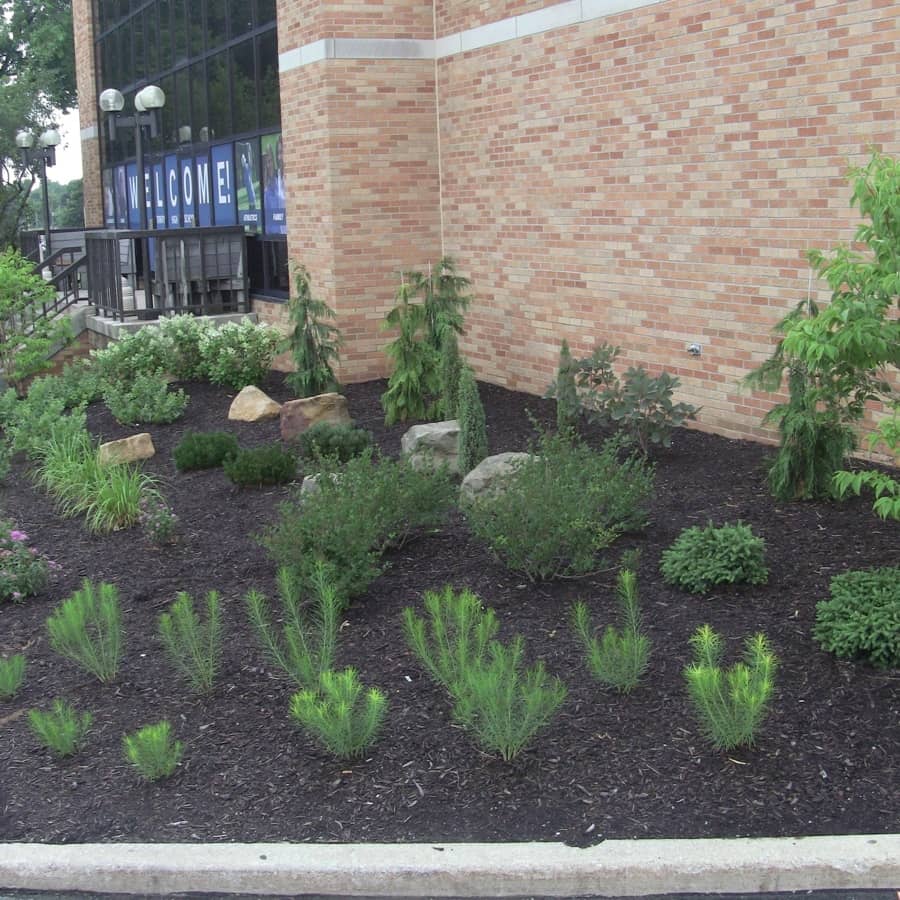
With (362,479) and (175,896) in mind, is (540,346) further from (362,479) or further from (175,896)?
(175,896)

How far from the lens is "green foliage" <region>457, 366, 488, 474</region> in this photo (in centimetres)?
870

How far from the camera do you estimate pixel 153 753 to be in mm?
4613

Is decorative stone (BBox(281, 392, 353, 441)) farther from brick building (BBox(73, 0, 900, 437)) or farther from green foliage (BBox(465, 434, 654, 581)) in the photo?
green foliage (BBox(465, 434, 654, 581))

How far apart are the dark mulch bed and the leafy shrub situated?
9 centimetres

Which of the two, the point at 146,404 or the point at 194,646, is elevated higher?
the point at 146,404

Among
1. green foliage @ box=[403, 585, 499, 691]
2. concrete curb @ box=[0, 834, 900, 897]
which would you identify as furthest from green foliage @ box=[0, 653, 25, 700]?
green foliage @ box=[403, 585, 499, 691]

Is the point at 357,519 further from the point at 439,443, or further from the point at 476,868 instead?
the point at 439,443

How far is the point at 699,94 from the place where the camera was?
31.1 ft

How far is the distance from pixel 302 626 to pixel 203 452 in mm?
4068

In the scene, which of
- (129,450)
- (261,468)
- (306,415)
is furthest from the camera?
(306,415)

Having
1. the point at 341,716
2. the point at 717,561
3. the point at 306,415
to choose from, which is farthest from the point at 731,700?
the point at 306,415

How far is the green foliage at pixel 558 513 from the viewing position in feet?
20.3

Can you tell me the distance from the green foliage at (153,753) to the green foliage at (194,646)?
0.67m

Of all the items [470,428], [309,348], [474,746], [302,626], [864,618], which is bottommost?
[474,746]
